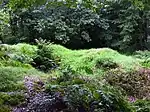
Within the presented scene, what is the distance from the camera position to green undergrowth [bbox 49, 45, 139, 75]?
11.2m

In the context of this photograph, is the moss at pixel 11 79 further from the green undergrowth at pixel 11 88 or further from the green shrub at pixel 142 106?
the green shrub at pixel 142 106

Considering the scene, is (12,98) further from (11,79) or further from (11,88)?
(11,79)

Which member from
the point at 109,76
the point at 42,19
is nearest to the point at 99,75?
the point at 109,76

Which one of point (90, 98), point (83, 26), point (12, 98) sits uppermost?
point (90, 98)

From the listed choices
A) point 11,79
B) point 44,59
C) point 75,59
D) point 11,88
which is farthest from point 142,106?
point 75,59

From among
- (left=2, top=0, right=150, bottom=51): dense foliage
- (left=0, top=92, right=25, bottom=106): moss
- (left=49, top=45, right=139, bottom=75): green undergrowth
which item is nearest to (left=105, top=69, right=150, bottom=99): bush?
(left=49, top=45, right=139, bottom=75): green undergrowth

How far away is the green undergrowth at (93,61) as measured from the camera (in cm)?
1123

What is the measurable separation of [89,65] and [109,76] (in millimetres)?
1761

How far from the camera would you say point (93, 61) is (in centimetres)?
1200

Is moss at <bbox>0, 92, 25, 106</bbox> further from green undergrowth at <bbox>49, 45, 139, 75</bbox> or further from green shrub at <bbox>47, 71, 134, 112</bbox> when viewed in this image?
green undergrowth at <bbox>49, 45, 139, 75</bbox>

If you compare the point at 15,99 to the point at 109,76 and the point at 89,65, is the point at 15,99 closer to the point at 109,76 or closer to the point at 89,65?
the point at 109,76

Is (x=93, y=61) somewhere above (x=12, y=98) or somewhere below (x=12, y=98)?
below

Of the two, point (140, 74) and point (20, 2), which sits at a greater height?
point (20, 2)

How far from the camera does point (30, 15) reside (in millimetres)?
19641
